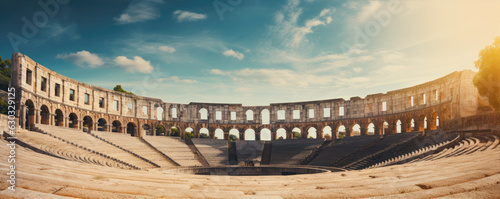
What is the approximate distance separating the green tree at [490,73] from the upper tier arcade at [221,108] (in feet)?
13.4

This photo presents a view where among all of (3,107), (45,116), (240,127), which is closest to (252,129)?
(240,127)

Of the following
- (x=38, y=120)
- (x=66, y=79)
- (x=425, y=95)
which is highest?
(x=66, y=79)

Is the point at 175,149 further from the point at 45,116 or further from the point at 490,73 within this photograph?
the point at 490,73

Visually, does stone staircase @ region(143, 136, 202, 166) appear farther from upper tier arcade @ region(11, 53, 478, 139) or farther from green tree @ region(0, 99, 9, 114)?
green tree @ region(0, 99, 9, 114)

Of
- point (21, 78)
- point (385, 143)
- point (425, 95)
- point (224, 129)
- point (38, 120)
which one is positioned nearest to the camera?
point (21, 78)

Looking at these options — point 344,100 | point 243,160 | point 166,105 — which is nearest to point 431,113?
point 344,100

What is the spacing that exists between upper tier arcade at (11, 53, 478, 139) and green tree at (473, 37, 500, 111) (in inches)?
161

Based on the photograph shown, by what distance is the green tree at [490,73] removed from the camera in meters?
26.7

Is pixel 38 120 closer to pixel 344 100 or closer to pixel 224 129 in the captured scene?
pixel 224 129

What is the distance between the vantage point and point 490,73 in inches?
1066

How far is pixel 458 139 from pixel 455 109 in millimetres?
12599

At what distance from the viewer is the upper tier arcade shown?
3081cm

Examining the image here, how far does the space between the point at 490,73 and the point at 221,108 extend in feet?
119

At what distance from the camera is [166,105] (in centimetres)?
4897
